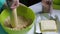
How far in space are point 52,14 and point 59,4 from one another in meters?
0.08

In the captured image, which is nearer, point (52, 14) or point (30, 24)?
point (30, 24)

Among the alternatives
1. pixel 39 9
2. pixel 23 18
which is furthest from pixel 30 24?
pixel 39 9

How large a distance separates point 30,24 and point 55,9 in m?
0.21

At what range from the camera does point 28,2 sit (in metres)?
0.82

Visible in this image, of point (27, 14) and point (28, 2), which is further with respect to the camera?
point (28, 2)

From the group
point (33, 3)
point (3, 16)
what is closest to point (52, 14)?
point (33, 3)

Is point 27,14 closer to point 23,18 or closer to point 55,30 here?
point 23,18

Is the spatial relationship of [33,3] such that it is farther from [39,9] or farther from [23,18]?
[23,18]

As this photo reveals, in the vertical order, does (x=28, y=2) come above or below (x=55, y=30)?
above

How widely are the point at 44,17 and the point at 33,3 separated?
0.14 m

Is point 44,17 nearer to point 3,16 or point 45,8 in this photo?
point 45,8

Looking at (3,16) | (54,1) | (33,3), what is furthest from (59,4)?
(3,16)

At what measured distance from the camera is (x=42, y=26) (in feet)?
2.22

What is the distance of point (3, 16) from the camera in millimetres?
661
